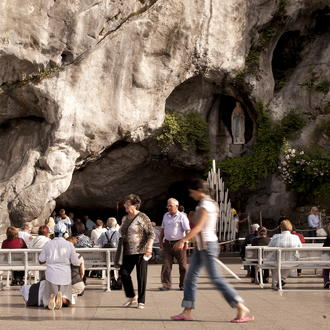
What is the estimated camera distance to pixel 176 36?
86.1ft

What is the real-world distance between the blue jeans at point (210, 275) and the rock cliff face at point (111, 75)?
15449mm

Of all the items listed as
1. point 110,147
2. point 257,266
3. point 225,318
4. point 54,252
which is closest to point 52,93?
point 110,147

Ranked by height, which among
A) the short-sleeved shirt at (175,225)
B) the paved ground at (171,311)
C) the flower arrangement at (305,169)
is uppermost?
the flower arrangement at (305,169)

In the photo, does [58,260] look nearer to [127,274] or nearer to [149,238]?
[127,274]

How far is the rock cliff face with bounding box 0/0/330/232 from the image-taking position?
24.5m

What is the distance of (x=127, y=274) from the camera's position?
1093 cm

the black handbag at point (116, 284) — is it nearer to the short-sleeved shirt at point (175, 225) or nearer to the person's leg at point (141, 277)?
the short-sleeved shirt at point (175, 225)

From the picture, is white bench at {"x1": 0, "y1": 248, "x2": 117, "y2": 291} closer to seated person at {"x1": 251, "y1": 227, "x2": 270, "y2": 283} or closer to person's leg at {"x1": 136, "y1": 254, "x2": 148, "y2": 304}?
person's leg at {"x1": 136, "y1": 254, "x2": 148, "y2": 304}

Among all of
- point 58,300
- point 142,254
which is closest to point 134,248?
point 142,254

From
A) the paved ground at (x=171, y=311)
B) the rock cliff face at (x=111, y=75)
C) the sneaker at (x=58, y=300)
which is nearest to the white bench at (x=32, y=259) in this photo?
the paved ground at (x=171, y=311)

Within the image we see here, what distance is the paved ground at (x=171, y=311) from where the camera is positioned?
8.79 meters

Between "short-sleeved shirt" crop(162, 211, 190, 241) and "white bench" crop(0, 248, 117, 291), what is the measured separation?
109 centimetres

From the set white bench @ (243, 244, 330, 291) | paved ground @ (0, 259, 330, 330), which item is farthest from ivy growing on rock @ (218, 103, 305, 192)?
white bench @ (243, 244, 330, 291)

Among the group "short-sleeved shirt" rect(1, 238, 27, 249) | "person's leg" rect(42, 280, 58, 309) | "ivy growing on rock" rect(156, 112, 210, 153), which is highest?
"ivy growing on rock" rect(156, 112, 210, 153)
